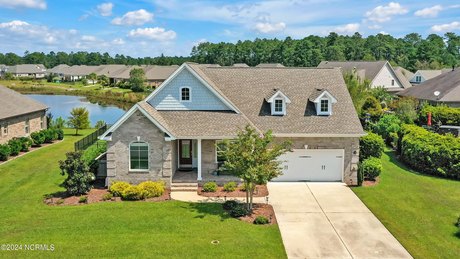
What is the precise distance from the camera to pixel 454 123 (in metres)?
36.1

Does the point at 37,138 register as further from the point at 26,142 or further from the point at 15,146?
the point at 15,146

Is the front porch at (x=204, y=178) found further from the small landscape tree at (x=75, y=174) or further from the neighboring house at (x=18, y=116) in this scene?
the neighboring house at (x=18, y=116)

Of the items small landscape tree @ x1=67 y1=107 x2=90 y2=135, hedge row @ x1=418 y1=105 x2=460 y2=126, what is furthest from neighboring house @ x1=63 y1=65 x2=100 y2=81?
hedge row @ x1=418 y1=105 x2=460 y2=126

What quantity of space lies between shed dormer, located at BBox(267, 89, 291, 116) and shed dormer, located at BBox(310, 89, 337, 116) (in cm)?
187

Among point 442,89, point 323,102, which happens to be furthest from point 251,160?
point 442,89

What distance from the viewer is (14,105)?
34031 mm

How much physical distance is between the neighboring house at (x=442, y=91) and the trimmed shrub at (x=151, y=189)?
34624 millimetres

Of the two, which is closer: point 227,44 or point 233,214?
point 233,214

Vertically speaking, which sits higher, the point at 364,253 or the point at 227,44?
the point at 227,44

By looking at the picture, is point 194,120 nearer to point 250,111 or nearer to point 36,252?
point 250,111

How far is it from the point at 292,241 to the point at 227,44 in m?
158

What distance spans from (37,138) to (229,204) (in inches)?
857

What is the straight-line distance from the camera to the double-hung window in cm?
2248

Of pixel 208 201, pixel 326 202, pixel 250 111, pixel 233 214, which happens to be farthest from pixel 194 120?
pixel 326 202
